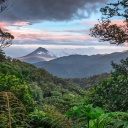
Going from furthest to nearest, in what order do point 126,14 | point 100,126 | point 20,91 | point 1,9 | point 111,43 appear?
point 1,9 < point 111,43 < point 126,14 < point 20,91 < point 100,126

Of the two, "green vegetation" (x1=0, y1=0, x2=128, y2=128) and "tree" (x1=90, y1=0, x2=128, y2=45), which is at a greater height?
"tree" (x1=90, y1=0, x2=128, y2=45)

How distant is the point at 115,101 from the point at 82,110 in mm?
4560

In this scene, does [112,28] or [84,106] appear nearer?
[84,106]

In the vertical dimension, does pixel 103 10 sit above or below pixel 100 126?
above

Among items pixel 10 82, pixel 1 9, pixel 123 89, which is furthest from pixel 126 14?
pixel 1 9

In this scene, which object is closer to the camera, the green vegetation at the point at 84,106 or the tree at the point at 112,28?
the green vegetation at the point at 84,106

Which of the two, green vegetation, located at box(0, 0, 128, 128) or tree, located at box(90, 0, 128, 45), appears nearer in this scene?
green vegetation, located at box(0, 0, 128, 128)

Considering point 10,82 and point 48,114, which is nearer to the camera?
point 48,114

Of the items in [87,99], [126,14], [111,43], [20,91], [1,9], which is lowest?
[87,99]

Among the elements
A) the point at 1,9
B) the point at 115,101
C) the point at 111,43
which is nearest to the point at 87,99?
the point at 115,101

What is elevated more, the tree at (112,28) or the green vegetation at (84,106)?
the tree at (112,28)

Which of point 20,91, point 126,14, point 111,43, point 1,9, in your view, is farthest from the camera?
point 1,9

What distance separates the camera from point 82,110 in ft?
10.0

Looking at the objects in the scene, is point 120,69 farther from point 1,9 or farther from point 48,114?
point 1,9
